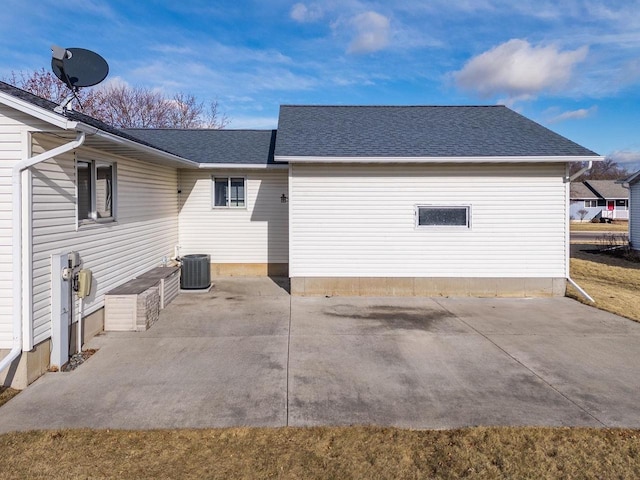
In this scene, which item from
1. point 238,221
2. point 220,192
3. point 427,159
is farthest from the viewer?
point 220,192

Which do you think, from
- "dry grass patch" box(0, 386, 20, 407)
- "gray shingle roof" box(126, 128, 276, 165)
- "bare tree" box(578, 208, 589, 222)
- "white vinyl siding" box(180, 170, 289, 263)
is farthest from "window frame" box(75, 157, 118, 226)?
"bare tree" box(578, 208, 589, 222)

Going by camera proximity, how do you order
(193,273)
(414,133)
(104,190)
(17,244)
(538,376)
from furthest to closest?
(414,133), (193,273), (104,190), (538,376), (17,244)

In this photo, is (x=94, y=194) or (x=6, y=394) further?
(x=94, y=194)

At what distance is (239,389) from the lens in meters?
4.88

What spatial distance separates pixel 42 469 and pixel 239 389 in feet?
6.39

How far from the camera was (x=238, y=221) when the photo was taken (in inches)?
470

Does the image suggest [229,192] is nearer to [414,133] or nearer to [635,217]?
[414,133]

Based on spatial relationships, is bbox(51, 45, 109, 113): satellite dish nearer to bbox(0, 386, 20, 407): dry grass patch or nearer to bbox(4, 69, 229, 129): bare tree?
bbox(0, 386, 20, 407): dry grass patch

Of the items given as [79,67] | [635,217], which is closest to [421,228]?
[79,67]

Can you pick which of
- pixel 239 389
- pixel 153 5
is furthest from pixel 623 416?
pixel 153 5

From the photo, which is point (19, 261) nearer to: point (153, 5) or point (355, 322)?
point (355, 322)

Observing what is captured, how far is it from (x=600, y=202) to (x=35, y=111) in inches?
2288

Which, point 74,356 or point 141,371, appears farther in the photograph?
point 74,356

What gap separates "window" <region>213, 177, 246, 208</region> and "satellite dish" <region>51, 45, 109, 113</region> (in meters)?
5.96
